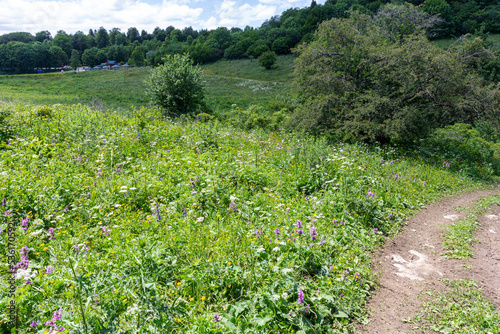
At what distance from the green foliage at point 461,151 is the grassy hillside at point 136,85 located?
1628cm

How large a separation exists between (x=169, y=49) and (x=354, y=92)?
100 metres

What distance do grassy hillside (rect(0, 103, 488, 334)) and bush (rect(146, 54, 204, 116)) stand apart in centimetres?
1423

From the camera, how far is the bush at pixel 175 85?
22047mm

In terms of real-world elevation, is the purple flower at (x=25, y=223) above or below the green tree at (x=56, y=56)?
below

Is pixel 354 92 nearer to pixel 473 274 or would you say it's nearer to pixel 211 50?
pixel 473 274

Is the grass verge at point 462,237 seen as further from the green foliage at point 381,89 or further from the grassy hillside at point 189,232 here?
the green foliage at point 381,89

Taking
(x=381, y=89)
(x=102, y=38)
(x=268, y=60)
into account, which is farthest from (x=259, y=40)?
(x=102, y=38)

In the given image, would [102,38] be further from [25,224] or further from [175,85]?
[25,224]

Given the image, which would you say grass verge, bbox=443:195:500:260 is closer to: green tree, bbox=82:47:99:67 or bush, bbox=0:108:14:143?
bush, bbox=0:108:14:143

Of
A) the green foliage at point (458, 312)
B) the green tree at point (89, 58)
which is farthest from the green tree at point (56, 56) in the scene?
the green foliage at point (458, 312)

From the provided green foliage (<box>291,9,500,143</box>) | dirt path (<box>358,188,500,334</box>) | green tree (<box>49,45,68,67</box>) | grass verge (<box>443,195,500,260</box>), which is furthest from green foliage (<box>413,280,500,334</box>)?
green tree (<box>49,45,68,67</box>)

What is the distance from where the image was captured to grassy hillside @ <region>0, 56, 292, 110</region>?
30.8m

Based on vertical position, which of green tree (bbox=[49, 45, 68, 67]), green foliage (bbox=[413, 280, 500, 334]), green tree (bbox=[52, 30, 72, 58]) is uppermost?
green tree (bbox=[52, 30, 72, 58])

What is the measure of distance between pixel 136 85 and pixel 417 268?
4538 centimetres
